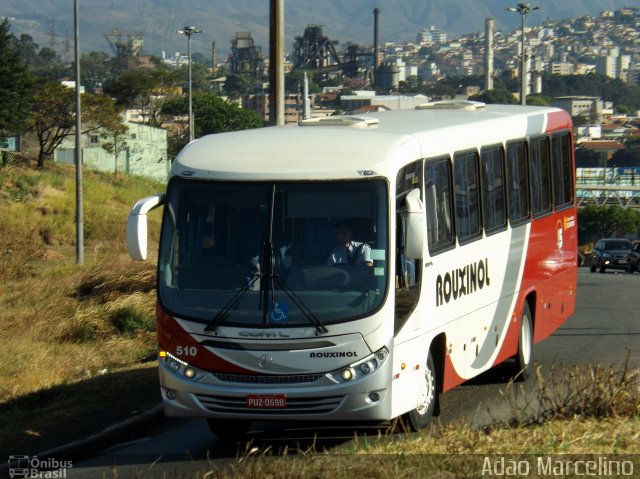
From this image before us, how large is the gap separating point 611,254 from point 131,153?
42.3 metres

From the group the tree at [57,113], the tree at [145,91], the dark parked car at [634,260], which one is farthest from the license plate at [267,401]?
the tree at [145,91]

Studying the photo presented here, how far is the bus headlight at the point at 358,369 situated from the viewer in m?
10.2

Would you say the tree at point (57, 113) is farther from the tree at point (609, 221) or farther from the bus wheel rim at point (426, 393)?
the bus wheel rim at point (426, 393)

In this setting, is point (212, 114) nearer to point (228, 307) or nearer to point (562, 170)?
point (562, 170)

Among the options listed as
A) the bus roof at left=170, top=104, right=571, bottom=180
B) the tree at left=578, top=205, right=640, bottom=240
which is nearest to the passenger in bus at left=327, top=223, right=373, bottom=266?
the bus roof at left=170, top=104, right=571, bottom=180

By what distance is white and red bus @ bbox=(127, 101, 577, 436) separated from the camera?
33.6 ft

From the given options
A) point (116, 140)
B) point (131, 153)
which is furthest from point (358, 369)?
point (131, 153)

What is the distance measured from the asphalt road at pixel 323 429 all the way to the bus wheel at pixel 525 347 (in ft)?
0.53

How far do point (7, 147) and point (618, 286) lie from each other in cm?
5100

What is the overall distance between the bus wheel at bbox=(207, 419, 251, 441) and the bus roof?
2.34m

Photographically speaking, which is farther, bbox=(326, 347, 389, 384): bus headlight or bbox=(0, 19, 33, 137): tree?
bbox=(0, 19, 33, 137): tree

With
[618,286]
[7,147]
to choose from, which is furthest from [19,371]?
[7,147]

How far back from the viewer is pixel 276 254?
10469mm

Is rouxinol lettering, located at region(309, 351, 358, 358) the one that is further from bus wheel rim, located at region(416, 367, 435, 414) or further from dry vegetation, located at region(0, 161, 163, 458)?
dry vegetation, located at region(0, 161, 163, 458)
